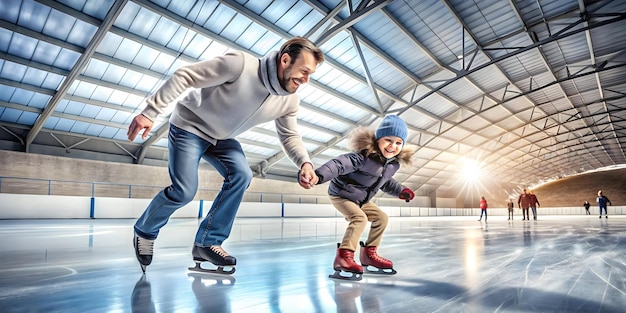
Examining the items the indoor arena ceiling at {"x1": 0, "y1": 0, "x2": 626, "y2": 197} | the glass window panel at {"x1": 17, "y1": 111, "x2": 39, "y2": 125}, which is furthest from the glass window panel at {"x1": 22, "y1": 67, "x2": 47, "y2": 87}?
the glass window panel at {"x1": 17, "y1": 111, "x2": 39, "y2": 125}

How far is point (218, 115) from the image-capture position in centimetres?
226

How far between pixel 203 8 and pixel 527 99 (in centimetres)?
2187

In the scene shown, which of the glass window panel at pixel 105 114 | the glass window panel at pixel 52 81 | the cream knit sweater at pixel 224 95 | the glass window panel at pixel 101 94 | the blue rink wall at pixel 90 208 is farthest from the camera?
the glass window panel at pixel 105 114

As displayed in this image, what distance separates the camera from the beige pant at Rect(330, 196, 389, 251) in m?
2.35

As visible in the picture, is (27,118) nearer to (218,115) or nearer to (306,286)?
(218,115)

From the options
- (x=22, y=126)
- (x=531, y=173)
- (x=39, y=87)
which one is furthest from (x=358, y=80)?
(x=531, y=173)

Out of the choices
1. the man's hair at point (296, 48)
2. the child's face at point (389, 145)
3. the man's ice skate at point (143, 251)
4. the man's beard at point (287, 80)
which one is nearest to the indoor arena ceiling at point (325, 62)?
the child's face at point (389, 145)

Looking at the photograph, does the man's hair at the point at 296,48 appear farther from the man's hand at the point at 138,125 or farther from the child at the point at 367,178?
the man's hand at the point at 138,125

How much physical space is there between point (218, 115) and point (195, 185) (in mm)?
503

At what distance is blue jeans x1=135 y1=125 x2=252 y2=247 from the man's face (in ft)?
2.24

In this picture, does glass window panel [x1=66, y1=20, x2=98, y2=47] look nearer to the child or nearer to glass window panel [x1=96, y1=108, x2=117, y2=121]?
Answer: glass window panel [x1=96, y1=108, x2=117, y2=121]

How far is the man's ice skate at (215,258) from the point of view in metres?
2.24

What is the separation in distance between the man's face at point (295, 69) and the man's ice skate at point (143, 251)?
1.40 metres

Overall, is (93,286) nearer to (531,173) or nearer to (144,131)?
(144,131)
